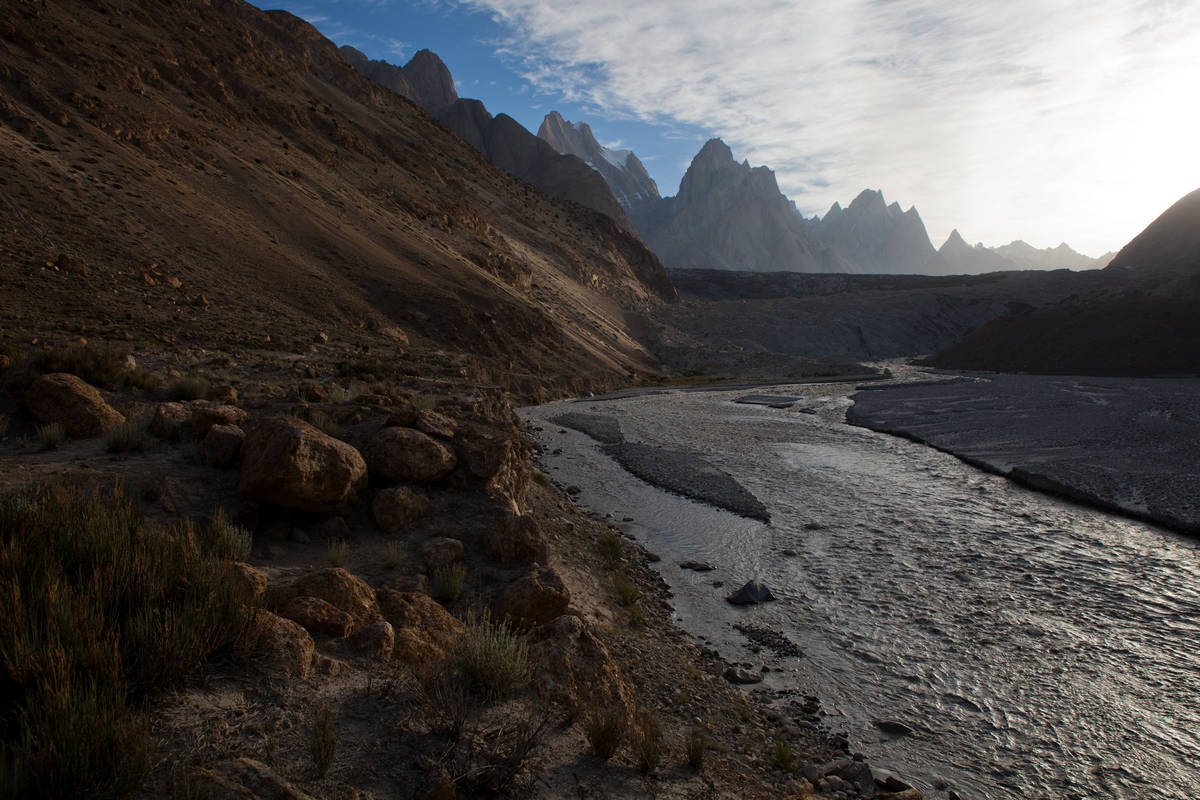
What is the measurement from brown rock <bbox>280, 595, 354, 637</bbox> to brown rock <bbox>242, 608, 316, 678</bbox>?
19.0 inches

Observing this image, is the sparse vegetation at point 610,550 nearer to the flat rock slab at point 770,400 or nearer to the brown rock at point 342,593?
the brown rock at point 342,593

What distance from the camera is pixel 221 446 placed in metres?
8.15

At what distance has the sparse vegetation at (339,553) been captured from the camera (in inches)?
276

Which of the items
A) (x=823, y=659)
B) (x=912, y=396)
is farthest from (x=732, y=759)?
(x=912, y=396)

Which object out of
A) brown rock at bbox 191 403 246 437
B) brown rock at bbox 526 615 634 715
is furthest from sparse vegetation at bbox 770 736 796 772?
brown rock at bbox 191 403 246 437

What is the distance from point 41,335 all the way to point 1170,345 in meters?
66.7

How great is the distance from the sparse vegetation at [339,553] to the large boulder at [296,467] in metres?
0.60

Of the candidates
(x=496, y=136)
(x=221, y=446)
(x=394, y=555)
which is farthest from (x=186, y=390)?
A: (x=496, y=136)

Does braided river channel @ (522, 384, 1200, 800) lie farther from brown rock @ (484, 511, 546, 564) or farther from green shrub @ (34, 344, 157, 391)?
green shrub @ (34, 344, 157, 391)

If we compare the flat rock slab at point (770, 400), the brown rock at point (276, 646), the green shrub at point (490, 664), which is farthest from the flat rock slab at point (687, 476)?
the flat rock slab at point (770, 400)

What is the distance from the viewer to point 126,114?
31.1 meters

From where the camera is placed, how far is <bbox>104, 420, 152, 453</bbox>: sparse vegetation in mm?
8156

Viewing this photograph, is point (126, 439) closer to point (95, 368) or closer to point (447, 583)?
point (95, 368)

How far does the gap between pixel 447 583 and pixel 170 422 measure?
16.8ft
